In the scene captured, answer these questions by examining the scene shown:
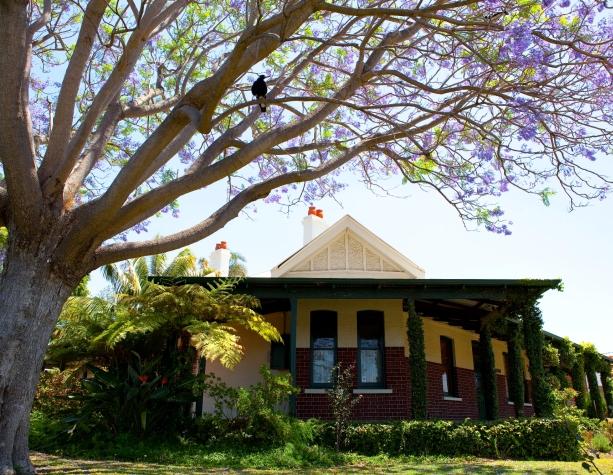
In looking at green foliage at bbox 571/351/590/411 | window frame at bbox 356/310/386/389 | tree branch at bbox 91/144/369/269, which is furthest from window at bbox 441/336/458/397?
tree branch at bbox 91/144/369/269

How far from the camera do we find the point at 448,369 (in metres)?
17.8

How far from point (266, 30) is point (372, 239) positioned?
462 inches

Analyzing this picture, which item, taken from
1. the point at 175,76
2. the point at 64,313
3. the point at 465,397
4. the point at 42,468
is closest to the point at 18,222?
the point at 42,468

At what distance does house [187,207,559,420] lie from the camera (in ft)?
45.4

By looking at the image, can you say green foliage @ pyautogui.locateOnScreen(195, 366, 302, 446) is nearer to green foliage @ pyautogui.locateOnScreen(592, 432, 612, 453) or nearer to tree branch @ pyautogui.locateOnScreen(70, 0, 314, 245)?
tree branch @ pyautogui.locateOnScreen(70, 0, 314, 245)

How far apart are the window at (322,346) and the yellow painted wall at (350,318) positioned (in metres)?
0.19

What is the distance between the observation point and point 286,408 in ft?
48.3

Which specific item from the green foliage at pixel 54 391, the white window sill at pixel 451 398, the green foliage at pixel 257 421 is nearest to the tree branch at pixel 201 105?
the green foliage at pixel 257 421

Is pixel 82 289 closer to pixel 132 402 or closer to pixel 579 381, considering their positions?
pixel 132 402

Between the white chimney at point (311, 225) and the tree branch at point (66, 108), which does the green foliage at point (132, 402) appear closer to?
the tree branch at point (66, 108)

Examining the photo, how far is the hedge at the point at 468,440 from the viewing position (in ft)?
37.7

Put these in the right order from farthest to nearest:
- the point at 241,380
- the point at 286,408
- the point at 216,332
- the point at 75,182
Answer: the point at 241,380
the point at 286,408
the point at 216,332
the point at 75,182

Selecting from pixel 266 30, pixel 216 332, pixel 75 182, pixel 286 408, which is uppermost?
pixel 266 30

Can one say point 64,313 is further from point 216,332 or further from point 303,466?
point 303,466
